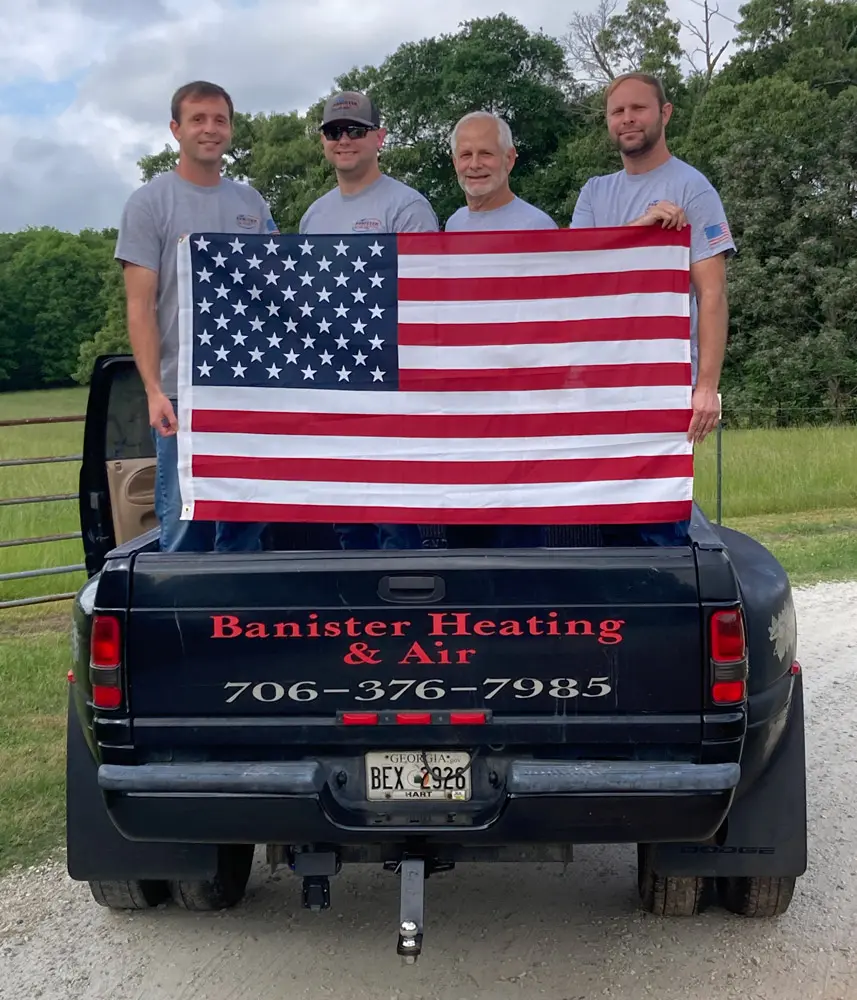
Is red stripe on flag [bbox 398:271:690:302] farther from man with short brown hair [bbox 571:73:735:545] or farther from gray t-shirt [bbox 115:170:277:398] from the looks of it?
gray t-shirt [bbox 115:170:277:398]

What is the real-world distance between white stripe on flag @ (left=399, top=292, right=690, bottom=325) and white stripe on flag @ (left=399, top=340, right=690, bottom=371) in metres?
0.09

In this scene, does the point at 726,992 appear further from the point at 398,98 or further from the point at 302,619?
the point at 398,98

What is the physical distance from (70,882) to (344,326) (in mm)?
2411

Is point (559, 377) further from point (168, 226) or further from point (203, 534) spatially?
point (168, 226)

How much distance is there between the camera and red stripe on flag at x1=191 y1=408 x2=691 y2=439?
3.40m

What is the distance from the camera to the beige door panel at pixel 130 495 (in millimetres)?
4996

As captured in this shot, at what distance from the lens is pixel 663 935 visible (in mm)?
3742

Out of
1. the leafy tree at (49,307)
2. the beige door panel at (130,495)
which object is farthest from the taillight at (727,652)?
Result: the leafy tree at (49,307)

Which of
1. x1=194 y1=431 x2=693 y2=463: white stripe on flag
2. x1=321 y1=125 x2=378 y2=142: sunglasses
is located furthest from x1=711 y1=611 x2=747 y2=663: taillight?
x1=321 y1=125 x2=378 y2=142: sunglasses

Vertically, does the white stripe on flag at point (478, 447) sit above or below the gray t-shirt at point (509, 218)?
below

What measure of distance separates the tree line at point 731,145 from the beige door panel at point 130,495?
55.5 ft

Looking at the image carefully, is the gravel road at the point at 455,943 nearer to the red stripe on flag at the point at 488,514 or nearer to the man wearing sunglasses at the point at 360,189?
the red stripe on flag at the point at 488,514

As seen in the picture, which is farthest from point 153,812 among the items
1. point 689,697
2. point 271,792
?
point 689,697

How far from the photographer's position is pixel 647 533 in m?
3.55
